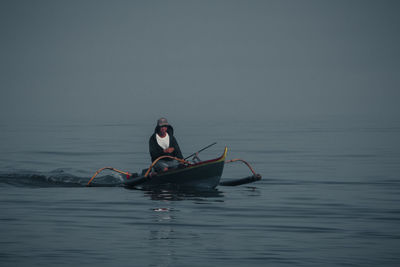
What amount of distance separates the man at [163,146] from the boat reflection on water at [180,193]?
2.17 feet

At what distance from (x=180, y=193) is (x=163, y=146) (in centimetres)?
175

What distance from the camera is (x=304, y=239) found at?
10.2 m

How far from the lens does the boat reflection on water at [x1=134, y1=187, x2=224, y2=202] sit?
15.0 m

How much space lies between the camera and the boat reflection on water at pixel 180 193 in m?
15.0

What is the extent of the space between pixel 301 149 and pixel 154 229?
21.6m

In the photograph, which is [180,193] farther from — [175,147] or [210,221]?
[210,221]

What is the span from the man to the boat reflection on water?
660 millimetres

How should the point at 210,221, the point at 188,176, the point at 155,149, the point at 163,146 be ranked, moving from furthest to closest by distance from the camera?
the point at 163,146 < the point at 155,149 < the point at 188,176 < the point at 210,221

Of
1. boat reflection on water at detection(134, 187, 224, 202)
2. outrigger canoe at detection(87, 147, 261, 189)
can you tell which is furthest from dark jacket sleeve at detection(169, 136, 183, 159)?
boat reflection on water at detection(134, 187, 224, 202)

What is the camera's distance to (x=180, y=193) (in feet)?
51.7

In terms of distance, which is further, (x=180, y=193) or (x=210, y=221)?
(x=180, y=193)

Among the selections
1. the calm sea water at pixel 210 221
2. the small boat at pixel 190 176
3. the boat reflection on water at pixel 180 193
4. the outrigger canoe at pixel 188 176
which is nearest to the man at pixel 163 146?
the outrigger canoe at pixel 188 176

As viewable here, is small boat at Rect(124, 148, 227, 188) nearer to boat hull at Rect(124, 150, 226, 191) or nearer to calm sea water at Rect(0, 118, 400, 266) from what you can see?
boat hull at Rect(124, 150, 226, 191)

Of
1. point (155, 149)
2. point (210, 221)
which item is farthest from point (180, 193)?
point (210, 221)
